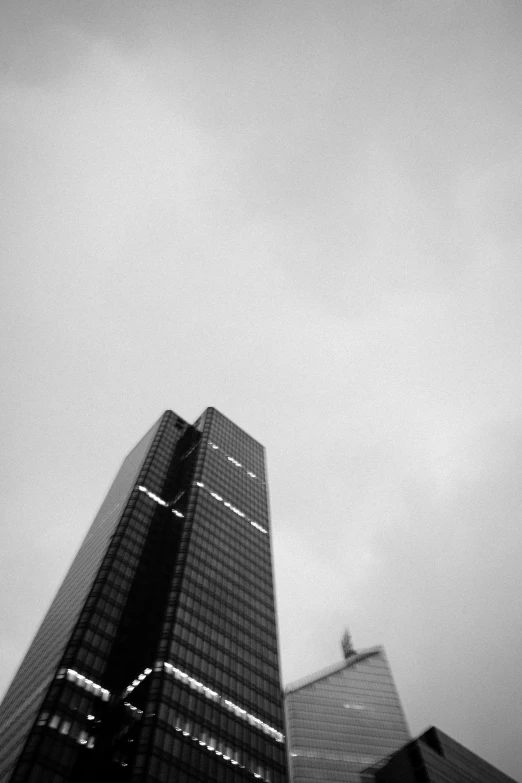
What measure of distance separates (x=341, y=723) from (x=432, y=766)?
3680 cm

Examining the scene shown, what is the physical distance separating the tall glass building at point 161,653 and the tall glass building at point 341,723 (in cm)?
6067

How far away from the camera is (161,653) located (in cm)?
7481

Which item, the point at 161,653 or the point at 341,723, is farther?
the point at 341,723

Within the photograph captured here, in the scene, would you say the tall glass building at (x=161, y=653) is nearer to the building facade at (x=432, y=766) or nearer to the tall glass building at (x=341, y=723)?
the building facade at (x=432, y=766)


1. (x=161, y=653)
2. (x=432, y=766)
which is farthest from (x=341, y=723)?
(x=161, y=653)

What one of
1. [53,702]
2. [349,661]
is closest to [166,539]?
[53,702]

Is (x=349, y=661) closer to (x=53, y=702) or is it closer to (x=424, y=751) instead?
(x=424, y=751)

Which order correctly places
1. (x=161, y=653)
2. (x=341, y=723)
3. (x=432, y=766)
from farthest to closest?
(x=341, y=723) → (x=432, y=766) → (x=161, y=653)

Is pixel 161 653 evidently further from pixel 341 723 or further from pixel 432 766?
pixel 341 723

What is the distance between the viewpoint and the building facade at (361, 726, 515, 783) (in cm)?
11719

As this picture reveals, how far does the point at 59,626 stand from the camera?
9288cm

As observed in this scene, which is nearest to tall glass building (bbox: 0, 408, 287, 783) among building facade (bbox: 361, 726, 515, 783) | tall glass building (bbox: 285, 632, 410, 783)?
building facade (bbox: 361, 726, 515, 783)

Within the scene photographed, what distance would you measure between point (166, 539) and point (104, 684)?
32623mm

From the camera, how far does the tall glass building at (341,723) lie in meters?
134
